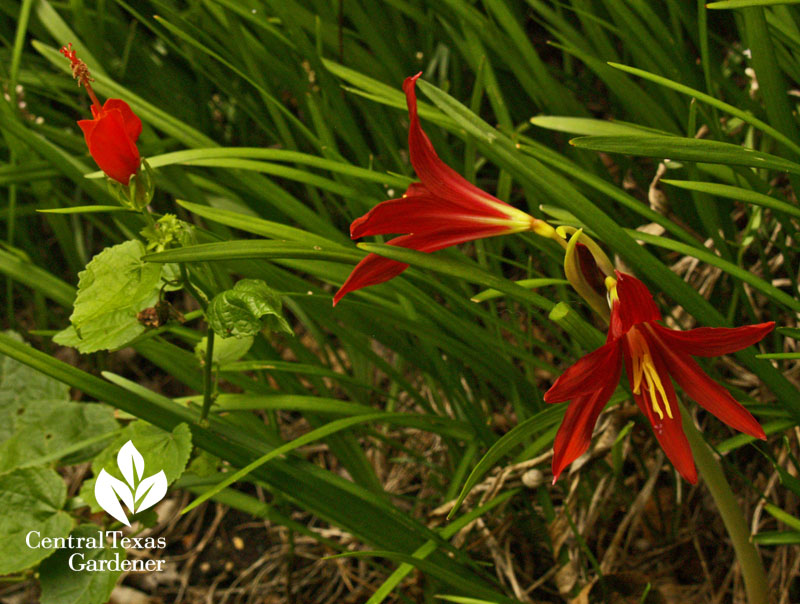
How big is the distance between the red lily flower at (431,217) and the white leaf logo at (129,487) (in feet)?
1.49

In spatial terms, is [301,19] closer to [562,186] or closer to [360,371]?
[360,371]

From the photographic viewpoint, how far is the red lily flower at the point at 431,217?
0.67 meters

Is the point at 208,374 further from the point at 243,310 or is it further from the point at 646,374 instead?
the point at 646,374

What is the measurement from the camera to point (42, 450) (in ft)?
4.02

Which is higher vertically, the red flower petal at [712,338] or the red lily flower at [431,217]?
the red lily flower at [431,217]

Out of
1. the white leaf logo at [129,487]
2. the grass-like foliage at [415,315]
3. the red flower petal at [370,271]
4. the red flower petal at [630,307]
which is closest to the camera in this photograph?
the red flower petal at [630,307]

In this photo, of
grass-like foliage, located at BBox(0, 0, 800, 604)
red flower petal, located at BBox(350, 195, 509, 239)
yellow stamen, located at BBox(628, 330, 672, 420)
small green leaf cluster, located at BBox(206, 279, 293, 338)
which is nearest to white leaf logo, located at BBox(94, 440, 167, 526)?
grass-like foliage, located at BBox(0, 0, 800, 604)

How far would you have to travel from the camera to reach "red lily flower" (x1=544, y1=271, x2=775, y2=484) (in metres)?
0.63

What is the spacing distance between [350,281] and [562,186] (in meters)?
0.27

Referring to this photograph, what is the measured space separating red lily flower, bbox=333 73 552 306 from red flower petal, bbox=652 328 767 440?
187 millimetres

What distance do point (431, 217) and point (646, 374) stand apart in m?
0.25

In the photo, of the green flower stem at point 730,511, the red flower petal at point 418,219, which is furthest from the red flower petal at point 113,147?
the green flower stem at point 730,511

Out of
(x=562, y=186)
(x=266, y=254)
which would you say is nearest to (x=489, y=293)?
(x=562, y=186)

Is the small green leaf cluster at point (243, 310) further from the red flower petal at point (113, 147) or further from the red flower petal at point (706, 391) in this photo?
the red flower petal at point (706, 391)
